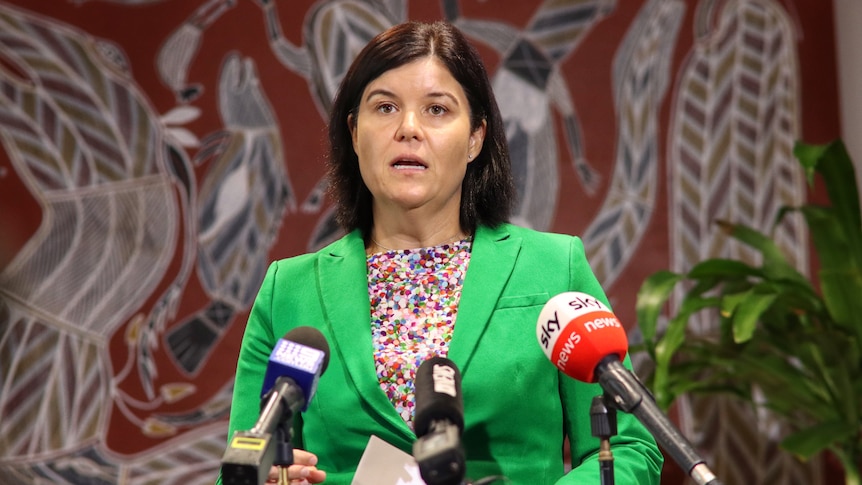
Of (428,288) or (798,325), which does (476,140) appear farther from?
(798,325)

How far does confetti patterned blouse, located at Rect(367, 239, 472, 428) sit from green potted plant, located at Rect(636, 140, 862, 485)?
1.41 m

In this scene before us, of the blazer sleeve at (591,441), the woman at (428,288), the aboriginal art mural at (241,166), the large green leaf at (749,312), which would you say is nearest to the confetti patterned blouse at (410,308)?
the woman at (428,288)

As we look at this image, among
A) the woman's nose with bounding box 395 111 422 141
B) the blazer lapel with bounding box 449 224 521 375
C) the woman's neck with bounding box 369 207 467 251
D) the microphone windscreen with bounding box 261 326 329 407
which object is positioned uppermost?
the woman's nose with bounding box 395 111 422 141

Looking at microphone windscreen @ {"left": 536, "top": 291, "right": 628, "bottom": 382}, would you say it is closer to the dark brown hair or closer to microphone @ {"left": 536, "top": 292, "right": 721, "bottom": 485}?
microphone @ {"left": 536, "top": 292, "right": 721, "bottom": 485}

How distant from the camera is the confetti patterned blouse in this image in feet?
6.11

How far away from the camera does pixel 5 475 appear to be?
3.48 m

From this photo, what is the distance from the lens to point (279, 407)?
4.15 feet

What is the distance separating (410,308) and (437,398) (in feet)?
2.33

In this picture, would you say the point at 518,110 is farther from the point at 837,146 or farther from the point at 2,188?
the point at 2,188

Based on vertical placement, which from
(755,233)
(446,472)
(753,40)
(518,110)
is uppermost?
(753,40)

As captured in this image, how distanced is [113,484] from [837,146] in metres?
2.62

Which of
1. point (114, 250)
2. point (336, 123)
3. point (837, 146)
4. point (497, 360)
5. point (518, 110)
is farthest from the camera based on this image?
point (518, 110)

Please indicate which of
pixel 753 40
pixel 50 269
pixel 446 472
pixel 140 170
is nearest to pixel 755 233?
pixel 753 40

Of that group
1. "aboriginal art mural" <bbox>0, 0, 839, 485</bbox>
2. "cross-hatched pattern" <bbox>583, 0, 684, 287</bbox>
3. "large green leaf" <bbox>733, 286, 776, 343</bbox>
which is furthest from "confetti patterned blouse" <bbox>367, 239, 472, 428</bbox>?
"cross-hatched pattern" <bbox>583, 0, 684, 287</bbox>
